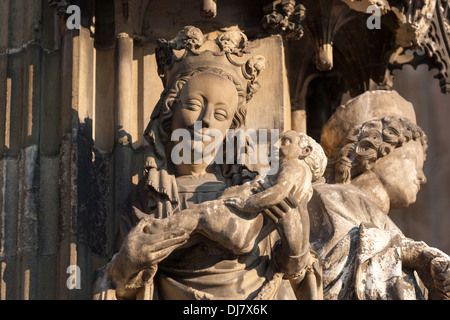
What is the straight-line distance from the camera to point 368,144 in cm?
1061

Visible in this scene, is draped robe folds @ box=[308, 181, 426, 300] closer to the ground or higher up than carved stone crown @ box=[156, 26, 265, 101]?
closer to the ground

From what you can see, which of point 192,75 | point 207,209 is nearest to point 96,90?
point 192,75

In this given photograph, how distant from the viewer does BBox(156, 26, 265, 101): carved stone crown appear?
9.41 m

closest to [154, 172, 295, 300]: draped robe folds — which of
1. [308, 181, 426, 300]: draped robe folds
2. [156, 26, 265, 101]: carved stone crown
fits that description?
[308, 181, 426, 300]: draped robe folds

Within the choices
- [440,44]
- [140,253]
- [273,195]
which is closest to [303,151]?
[273,195]

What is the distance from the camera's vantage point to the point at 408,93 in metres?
13.8

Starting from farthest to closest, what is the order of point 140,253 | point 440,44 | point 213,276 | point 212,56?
point 440,44 < point 212,56 < point 213,276 < point 140,253

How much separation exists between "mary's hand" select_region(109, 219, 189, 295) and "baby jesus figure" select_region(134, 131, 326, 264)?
0.05 meters

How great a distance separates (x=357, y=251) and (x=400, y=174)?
1210mm

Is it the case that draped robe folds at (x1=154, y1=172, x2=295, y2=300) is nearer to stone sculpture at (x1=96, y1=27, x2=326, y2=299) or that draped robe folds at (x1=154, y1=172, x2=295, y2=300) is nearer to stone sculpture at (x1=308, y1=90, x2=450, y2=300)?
stone sculpture at (x1=96, y1=27, x2=326, y2=299)

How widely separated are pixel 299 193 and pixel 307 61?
7.60ft

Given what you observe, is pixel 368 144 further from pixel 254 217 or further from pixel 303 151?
pixel 254 217

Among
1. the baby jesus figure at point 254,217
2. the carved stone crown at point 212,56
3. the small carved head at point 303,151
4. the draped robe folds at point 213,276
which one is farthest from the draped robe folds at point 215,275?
the carved stone crown at point 212,56

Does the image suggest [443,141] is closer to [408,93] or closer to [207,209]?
[408,93]
